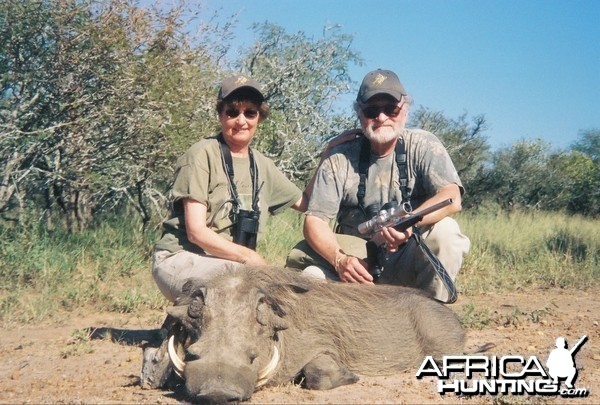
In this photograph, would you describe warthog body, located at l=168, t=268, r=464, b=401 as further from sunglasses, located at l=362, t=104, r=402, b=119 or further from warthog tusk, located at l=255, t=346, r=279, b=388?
sunglasses, located at l=362, t=104, r=402, b=119

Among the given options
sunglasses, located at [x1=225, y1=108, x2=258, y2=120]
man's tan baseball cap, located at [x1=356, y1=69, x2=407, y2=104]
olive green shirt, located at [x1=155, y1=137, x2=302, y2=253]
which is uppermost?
man's tan baseball cap, located at [x1=356, y1=69, x2=407, y2=104]

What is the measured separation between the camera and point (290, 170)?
1033 cm

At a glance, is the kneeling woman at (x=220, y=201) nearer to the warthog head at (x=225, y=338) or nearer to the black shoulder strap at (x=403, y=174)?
the warthog head at (x=225, y=338)

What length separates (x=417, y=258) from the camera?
17.5ft

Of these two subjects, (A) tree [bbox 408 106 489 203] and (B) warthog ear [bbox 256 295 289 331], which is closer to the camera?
(B) warthog ear [bbox 256 295 289 331]

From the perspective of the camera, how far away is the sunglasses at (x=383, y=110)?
5445mm

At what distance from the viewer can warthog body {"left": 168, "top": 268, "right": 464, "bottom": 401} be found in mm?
3617

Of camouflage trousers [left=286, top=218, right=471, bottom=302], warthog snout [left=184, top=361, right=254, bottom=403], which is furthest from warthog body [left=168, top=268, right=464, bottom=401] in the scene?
camouflage trousers [left=286, top=218, right=471, bottom=302]

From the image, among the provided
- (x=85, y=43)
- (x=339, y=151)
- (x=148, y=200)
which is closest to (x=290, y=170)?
(x=148, y=200)

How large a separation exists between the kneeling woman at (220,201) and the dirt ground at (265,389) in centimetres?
71

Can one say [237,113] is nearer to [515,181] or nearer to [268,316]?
[268,316]

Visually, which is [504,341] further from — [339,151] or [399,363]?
[339,151]

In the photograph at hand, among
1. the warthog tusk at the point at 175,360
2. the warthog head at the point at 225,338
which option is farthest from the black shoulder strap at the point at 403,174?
the warthog tusk at the point at 175,360

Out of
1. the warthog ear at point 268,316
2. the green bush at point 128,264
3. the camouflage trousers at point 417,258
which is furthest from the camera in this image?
the green bush at point 128,264
